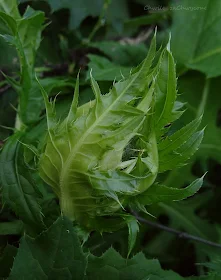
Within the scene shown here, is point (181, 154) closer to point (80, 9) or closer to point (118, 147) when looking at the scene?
point (118, 147)

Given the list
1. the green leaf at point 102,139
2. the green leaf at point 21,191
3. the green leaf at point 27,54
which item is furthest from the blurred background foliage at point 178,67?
the green leaf at point 102,139

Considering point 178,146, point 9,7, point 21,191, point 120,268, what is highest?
point 9,7

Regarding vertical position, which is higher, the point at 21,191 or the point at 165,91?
the point at 165,91

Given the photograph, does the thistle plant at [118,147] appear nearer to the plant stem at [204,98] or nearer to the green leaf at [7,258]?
the green leaf at [7,258]

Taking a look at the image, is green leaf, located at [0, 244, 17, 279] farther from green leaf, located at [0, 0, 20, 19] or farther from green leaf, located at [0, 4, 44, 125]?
green leaf, located at [0, 0, 20, 19]

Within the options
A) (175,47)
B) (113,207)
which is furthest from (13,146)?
(175,47)

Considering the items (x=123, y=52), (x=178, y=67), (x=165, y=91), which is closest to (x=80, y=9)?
(x=123, y=52)
